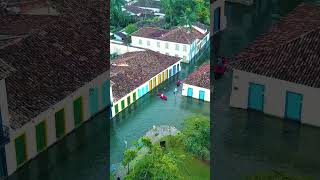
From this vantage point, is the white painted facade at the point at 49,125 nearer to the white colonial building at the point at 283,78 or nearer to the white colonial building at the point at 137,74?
the white colonial building at the point at 283,78

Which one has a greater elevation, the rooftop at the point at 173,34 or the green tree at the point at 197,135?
the green tree at the point at 197,135

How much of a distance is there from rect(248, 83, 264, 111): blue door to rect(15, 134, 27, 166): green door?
711 cm

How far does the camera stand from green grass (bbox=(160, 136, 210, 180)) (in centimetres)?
2748

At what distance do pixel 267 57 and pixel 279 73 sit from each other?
2.80 feet

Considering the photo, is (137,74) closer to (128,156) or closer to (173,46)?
(173,46)

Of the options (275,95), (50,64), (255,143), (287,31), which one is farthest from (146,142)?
(255,143)

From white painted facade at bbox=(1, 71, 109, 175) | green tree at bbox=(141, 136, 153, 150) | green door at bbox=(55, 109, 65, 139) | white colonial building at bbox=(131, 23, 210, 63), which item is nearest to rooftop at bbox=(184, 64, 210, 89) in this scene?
white colonial building at bbox=(131, 23, 210, 63)

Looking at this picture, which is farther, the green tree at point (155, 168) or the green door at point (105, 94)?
the green tree at point (155, 168)

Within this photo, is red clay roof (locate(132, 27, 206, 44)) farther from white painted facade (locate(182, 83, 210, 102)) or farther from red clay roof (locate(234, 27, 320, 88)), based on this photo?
red clay roof (locate(234, 27, 320, 88))

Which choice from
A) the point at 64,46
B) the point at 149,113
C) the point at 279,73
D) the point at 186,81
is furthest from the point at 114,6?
the point at 279,73

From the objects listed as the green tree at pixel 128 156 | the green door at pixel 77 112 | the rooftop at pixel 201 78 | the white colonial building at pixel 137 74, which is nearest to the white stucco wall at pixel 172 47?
the white colonial building at pixel 137 74

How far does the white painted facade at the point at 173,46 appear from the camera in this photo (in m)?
57.8

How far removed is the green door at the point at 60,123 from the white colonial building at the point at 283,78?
5410mm

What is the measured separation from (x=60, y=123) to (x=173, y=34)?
47113 millimetres
